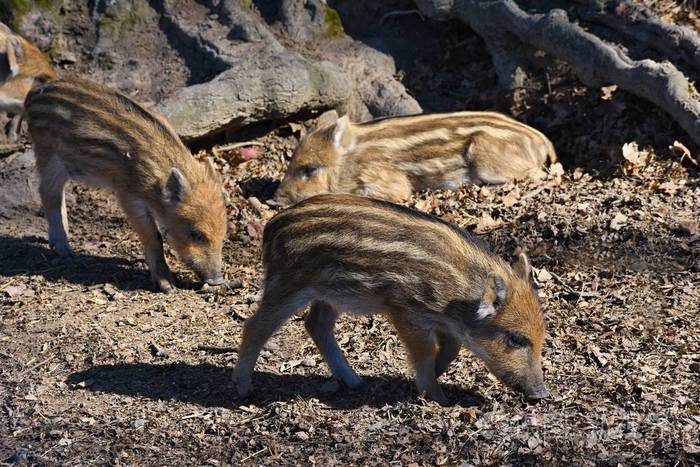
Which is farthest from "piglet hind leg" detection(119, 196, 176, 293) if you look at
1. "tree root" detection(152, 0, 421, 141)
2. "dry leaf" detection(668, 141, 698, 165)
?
"dry leaf" detection(668, 141, 698, 165)

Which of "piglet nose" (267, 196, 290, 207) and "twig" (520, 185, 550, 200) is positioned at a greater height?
"twig" (520, 185, 550, 200)

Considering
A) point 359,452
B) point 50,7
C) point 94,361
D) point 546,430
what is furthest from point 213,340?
point 50,7

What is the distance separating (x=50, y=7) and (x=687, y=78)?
5514 millimetres

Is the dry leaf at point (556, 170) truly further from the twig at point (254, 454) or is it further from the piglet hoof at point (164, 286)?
the twig at point (254, 454)

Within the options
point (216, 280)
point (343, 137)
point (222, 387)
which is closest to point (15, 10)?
point (343, 137)

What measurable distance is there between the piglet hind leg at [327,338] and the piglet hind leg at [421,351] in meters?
0.45

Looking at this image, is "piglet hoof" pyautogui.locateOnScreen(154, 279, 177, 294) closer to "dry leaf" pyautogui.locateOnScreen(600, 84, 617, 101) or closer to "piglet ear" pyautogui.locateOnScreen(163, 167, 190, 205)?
"piglet ear" pyautogui.locateOnScreen(163, 167, 190, 205)

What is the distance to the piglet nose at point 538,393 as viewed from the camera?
511cm

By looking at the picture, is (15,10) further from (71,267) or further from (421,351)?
(421,351)

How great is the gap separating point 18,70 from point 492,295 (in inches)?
206

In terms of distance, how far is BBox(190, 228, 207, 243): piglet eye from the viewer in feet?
23.2

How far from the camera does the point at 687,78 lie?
812 centimetres

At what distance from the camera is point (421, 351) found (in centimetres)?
515

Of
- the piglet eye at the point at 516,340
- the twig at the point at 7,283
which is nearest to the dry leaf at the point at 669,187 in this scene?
the piglet eye at the point at 516,340
